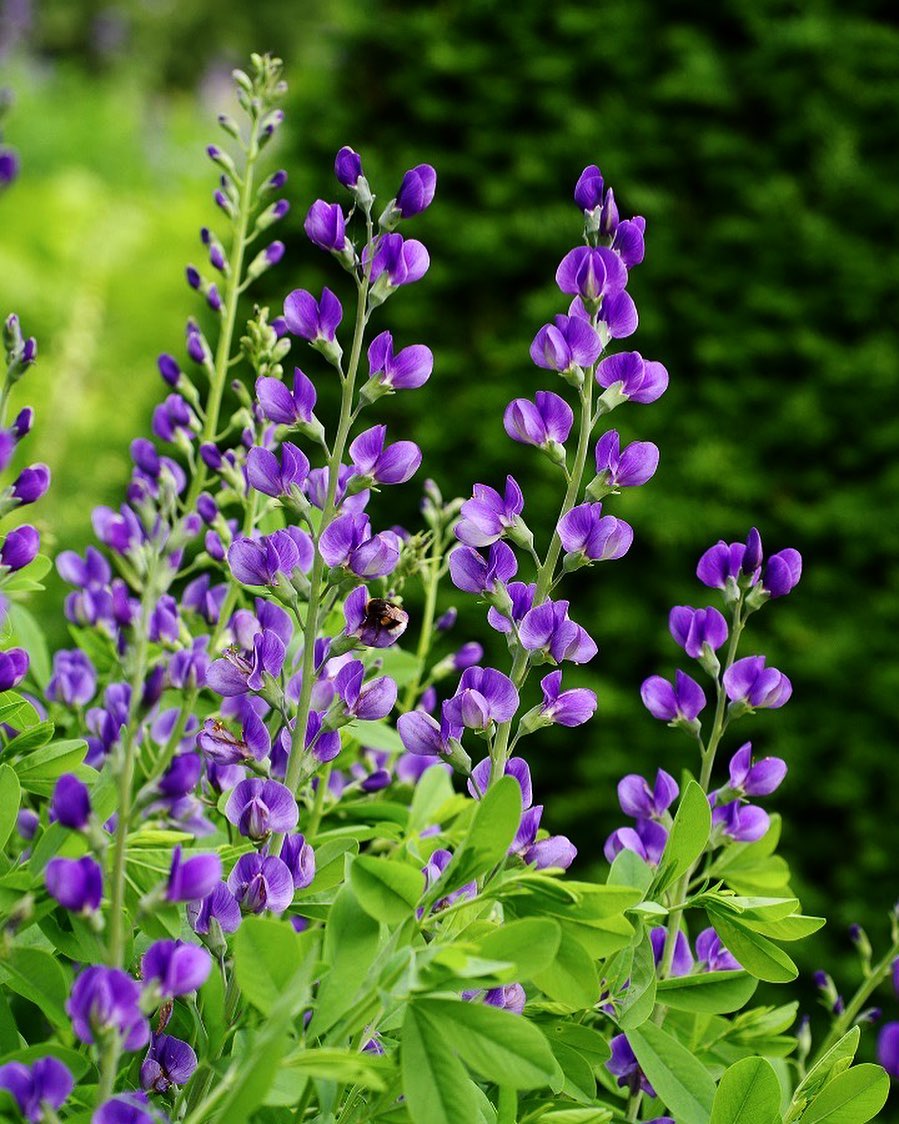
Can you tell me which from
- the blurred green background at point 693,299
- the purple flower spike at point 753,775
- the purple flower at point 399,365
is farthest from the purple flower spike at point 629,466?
the blurred green background at point 693,299

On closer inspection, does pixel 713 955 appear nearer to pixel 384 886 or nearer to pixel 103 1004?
pixel 384 886

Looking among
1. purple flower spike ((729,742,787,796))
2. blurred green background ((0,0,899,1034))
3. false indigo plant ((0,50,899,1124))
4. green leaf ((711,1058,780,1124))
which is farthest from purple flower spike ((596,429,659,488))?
blurred green background ((0,0,899,1034))

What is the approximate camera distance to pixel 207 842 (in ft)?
2.95

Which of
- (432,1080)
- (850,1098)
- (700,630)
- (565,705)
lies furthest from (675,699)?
(432,1080)

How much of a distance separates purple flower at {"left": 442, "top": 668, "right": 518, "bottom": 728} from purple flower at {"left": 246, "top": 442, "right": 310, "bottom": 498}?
0.50 ft

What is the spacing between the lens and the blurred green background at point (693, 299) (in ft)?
8.56

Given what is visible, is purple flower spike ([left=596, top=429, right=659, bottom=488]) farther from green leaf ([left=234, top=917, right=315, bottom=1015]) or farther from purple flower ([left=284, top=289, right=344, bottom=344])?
green leaf ([left=234, top=917, right=315, bottom=1015])

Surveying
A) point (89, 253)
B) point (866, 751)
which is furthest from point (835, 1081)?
point (89, 253)

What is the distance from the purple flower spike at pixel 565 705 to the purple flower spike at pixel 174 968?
280 mm

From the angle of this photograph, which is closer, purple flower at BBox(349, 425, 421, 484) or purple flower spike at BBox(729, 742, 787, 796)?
purple flower at BBox(349, 425, 421, 484)

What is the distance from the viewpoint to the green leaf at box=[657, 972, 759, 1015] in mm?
766

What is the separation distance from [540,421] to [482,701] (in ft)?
0.60

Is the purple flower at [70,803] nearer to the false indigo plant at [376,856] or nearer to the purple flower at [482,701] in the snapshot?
the false indigo plant at [376,856]

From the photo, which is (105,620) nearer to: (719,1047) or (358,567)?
(358,567)
